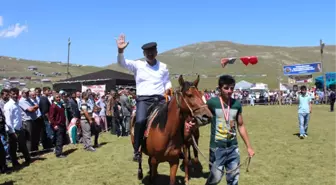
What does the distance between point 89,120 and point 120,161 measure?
2235 mm

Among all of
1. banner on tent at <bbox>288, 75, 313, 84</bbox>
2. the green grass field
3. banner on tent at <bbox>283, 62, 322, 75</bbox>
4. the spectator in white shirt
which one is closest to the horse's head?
the green grass field

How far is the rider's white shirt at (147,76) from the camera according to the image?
6918 millimetres

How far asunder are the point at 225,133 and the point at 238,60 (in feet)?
416

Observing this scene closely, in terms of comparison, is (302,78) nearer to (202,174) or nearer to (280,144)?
(280,144)

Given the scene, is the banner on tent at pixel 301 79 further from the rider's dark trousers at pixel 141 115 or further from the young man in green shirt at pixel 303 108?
the rider's dark trousers at pixel 141 115

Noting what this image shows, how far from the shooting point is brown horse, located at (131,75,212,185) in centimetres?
563

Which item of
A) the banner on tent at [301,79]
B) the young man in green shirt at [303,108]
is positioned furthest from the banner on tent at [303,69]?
the young man in green shirt at [303,108]

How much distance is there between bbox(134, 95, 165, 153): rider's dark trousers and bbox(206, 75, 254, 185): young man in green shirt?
6.35 feet

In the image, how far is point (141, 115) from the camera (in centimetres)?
691

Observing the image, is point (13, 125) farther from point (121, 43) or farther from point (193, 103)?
point (193, 103)

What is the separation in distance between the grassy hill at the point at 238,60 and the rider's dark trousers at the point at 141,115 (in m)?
81.4

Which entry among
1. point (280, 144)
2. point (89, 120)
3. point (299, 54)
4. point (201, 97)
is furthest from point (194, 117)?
point (299, 54)

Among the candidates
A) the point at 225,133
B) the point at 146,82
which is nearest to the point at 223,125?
the point at 225,133

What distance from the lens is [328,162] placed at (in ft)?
33.0
